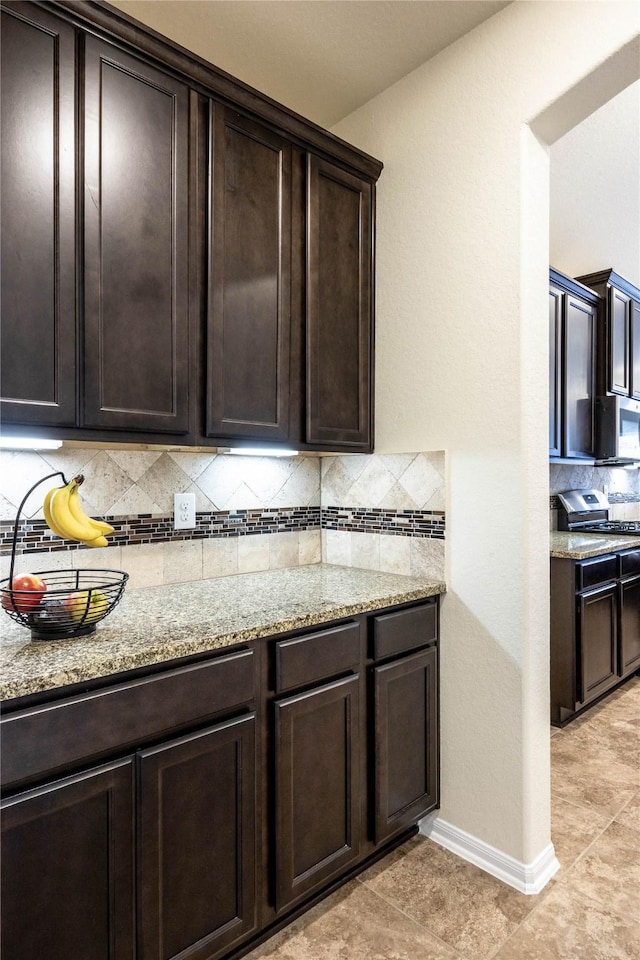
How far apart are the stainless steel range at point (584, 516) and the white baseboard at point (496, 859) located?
2.23 metres

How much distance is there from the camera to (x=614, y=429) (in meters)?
3.43

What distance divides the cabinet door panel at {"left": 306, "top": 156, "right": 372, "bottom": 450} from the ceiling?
36 cm

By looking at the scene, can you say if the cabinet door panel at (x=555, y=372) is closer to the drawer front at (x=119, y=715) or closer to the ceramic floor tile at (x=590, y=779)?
the ceramic floor tile at (x=590, y=779)

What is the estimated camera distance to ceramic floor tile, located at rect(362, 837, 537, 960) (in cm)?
156

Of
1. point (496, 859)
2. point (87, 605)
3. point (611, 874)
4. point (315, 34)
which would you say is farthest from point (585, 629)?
point (315, 34)

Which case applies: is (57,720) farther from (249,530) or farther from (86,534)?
(249,530)

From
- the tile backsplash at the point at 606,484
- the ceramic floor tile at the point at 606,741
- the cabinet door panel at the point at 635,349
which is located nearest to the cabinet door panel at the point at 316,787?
the ceramic floor tile at the point at 606,741

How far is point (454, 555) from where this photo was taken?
197cm

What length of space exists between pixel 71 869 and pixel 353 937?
88 cm

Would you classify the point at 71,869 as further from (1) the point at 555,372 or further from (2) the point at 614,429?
(2) the point at 614,429

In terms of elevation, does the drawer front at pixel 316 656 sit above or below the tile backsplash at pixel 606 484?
below

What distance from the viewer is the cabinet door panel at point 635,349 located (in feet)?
12.6

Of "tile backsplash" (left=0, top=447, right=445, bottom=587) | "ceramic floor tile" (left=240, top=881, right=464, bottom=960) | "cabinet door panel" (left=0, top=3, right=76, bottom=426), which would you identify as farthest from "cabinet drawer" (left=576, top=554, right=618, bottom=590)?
"cabinet door panel" (left=0, top=3, right=76, bottom=426)

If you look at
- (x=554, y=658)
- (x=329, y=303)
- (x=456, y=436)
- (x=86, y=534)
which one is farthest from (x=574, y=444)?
(x=86, y=534)
